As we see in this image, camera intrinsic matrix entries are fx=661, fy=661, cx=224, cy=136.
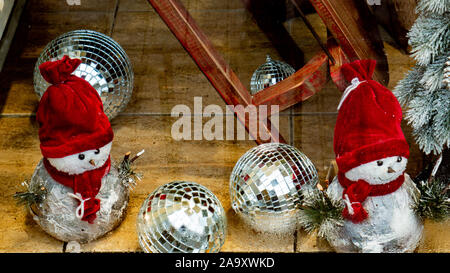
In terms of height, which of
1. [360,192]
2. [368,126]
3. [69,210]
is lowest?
[69,210]

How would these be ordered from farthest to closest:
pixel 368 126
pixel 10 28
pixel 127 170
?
pixel 10 28 < pixel 127 170 < pixel 368 126

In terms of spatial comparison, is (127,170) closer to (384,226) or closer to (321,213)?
(321,213)

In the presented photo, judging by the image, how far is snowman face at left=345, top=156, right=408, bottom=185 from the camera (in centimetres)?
105

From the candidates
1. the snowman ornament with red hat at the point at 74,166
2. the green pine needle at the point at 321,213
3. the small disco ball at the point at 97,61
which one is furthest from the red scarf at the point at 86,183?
the green pine needle at the point at 321,213

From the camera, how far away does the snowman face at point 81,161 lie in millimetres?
1070

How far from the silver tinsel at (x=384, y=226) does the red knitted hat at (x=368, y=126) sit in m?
0.08

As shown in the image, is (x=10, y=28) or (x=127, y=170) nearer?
(x=127, y=170)

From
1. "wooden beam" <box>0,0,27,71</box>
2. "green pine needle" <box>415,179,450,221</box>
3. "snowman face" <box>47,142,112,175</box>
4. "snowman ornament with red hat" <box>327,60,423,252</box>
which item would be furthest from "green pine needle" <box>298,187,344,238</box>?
"wooden beam" <box>0,0,27,71</box>

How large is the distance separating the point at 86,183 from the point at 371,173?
47 cm

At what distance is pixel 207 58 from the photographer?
124 centimetres

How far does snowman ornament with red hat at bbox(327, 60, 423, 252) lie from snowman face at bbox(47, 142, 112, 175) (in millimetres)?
386

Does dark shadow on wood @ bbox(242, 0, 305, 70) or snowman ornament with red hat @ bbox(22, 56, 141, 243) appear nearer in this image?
snowman ornament with red hat @ bbox(22, 56, 141, 243)

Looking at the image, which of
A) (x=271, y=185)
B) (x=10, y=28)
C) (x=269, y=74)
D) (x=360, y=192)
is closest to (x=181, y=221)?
(x=271, y=185)

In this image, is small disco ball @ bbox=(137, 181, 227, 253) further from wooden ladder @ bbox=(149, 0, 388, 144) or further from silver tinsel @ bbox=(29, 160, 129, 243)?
wooden ladder @ bbox=(149, 0, 388, 144)
